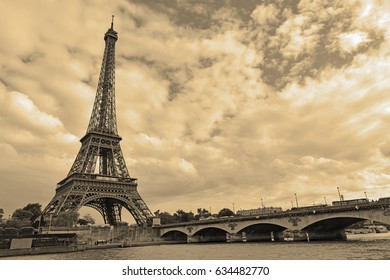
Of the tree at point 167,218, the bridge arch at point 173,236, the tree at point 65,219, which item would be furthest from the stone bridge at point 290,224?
the tree at point 167,218

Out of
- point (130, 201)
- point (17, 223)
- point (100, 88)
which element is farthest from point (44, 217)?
point (100, 88)

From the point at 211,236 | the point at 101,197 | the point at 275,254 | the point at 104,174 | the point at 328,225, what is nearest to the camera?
the point at 275,254

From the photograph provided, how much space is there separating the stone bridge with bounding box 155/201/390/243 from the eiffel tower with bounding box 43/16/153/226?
1101cm

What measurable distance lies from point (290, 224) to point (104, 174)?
42333 mm

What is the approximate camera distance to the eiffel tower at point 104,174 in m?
56.8

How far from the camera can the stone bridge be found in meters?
36.0

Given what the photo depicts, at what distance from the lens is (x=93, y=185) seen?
193 feet

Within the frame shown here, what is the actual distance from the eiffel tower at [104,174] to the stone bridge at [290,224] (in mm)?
11008

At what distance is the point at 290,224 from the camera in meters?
44.8

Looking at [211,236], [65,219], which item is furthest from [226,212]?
[65,219]

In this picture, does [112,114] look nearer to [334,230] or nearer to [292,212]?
[292,212]

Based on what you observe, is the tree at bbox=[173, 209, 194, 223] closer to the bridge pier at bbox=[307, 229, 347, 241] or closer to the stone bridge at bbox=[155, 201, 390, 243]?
the stone bridge at bbox=[155, 201, 390, 243]

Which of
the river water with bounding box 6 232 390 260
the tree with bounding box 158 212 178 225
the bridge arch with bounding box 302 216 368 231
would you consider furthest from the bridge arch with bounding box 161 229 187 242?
the river water with bounding box 6 232 390 260

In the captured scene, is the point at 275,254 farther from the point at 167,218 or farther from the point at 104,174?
the point at 167,218
